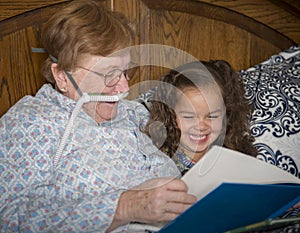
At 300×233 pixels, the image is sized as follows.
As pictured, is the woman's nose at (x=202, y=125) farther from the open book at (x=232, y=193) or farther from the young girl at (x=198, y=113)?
the open book at (x=232, y=193)

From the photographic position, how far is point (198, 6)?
1.77 meters

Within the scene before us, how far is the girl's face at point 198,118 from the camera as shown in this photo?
141cm

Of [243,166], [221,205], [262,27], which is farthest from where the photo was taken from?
[262,27]

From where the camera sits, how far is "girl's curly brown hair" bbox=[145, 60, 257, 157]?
1467 mm

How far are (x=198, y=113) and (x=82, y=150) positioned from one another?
328mm

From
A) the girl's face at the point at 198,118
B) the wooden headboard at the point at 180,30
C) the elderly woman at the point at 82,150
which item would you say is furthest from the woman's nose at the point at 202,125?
the wooden headboard at the point at 180,30

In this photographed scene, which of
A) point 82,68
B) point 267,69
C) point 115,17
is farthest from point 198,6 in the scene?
point 82,68

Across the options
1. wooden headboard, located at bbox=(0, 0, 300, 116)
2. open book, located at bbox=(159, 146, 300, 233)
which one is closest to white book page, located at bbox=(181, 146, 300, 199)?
open book, located at bbox=(159, 146, 300, 233)

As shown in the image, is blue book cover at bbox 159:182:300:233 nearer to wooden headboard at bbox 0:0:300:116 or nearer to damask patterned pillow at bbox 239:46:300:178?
damask patterned pillow at bbox 239:46:300:178

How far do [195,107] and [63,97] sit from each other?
345mm

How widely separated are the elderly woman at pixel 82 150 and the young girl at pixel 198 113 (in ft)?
0.25

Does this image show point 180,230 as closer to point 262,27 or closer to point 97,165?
point 97,165

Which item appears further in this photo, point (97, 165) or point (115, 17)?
point (115, 17)

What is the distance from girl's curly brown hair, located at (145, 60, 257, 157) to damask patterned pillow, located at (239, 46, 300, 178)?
0.03m
